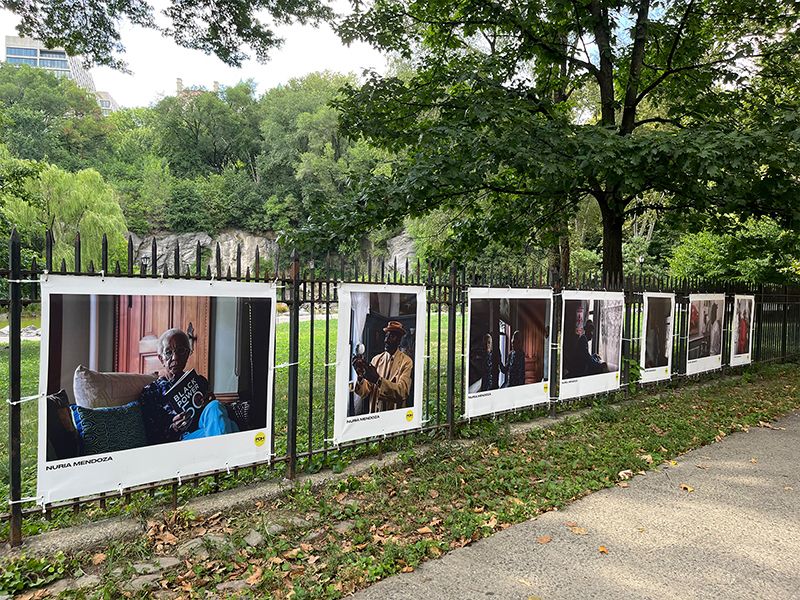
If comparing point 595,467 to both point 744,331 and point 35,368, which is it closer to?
point 744,331

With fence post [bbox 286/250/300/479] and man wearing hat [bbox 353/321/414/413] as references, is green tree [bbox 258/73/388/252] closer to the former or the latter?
man wearing hat [bbox 353/321/414/413]

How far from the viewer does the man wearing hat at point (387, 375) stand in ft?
18.9

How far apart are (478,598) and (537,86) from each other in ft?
37.3

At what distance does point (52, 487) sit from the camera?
3.82 m

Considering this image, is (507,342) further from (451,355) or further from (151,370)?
(151,370)

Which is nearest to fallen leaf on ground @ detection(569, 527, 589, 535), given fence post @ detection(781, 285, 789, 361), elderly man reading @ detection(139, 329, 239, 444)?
elderly man reading @ detection(139, 329, 239, 444)

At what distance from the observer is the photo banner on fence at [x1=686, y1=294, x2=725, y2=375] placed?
10.8 metres

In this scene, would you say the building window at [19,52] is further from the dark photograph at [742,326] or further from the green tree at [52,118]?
the dark photograph at [742,326]

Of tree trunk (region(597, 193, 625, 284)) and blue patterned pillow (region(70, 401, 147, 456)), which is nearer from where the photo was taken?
blue patterned pillow (region(70, 401, 147, 456))

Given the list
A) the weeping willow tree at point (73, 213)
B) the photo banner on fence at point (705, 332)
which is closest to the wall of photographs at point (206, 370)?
the photo banner on fence at point (705, 332)

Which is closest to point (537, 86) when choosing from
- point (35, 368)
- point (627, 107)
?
point (627, 107)

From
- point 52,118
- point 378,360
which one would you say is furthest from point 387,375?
point 52,118

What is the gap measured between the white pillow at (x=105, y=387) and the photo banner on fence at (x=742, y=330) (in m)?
12.2

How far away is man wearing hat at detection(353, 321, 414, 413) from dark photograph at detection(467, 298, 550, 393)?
112 cm
